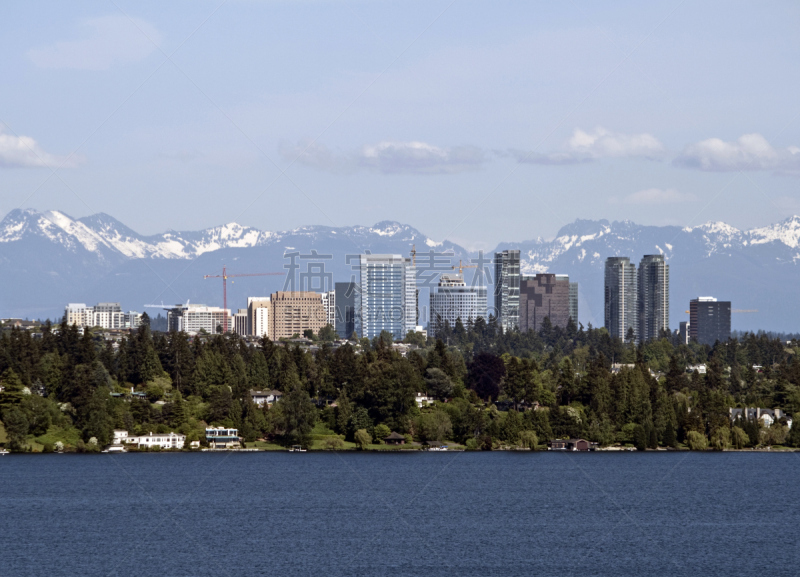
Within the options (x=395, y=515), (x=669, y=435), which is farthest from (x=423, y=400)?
(x=395, y=515)

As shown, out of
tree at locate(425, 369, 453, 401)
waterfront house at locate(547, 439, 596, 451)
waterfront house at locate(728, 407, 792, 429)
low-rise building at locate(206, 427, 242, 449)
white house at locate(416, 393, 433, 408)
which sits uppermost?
tree at locate(425, 369, 453, 401)

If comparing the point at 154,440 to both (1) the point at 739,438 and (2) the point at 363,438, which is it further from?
(1) the point at 739,438

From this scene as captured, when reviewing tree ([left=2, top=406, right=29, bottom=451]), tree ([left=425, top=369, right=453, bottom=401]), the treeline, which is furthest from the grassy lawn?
tree ([left=425, top=369, right=453, bottom=401])

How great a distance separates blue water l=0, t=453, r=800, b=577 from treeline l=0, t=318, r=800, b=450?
5814 mm

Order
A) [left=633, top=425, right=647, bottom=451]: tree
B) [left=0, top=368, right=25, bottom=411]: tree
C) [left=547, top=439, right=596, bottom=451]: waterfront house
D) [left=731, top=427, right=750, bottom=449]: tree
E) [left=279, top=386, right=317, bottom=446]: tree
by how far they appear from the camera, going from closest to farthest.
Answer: [left=0, top=368, right=25, bottom=411]: tree
[left=279, top=386, right=317, bottom=446]: tree
[left=633, top=425, right=647, bottom=451]: tree
[left=547, top=439, right=596, bottom=451]: waterfront house
[left=731, top=427, right=750, bottom=449]: tree

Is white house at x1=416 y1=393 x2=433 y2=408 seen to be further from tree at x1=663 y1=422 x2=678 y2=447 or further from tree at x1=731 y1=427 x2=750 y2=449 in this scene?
tree at x1=731 y1=427 x2=750 y2=449

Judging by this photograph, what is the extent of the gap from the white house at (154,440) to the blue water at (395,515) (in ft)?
9.93

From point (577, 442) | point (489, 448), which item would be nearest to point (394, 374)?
point (489, 448)

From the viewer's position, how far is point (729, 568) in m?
54.3

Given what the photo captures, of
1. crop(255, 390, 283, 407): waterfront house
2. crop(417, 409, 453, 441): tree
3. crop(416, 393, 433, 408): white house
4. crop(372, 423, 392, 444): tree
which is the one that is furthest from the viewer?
crop(255, 390, 283, 407): waterfront house

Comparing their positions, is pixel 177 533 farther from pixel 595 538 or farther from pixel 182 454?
pixel 182 454

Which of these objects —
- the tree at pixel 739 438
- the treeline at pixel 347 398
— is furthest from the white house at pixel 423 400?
the tree at pixel 739 438

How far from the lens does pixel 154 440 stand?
106000 millimetres

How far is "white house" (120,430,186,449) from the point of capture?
106 meters
